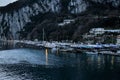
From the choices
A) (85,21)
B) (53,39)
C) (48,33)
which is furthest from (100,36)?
(48,33)

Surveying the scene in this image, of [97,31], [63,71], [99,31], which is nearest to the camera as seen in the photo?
[63,71]

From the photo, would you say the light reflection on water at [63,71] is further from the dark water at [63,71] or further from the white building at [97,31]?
the white building at [97,31]

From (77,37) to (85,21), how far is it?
18.9 m

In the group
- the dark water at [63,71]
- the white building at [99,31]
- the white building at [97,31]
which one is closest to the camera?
the dark water at [63,71]

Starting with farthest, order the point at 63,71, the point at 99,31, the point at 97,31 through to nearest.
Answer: the point at 97,31, the point at 99,31, the point at 63,71

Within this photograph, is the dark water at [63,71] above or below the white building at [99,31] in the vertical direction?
below

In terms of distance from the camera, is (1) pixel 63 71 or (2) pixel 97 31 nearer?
(1) pixel 63 71

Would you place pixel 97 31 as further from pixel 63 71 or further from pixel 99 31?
pixel 63 71

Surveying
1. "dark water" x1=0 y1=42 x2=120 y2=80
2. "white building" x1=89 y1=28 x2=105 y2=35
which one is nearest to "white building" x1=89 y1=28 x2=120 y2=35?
"white building" x1=89 y1=28 x2=105 y2=35

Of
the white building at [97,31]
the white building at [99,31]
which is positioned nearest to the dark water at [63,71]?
the white building at [99,31]

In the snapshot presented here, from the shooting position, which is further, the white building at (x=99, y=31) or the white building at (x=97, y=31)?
the white building at (x=97, y=31)

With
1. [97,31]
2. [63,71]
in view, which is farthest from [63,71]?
[97,31]

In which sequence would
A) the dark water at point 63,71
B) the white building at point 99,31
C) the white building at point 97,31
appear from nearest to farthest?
the dark water at point 63,71 → the white building at point 99,31 → the white building at point 97,31

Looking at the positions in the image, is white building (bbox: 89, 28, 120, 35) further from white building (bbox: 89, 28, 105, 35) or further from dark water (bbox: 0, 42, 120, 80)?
dark water (bbox: 0, 42, 120, 80)
